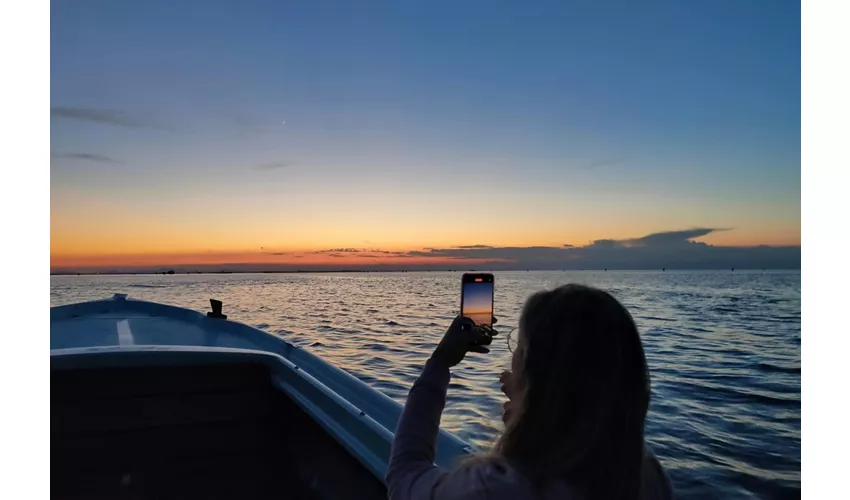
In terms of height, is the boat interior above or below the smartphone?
below

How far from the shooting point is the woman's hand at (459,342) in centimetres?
115

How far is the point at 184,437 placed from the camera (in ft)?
10.8

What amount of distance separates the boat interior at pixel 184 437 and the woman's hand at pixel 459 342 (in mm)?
1907

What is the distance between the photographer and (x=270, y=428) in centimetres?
351

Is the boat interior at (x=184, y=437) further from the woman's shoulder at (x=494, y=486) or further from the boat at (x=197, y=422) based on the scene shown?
the woman's shoulder at (x=494, y=486)

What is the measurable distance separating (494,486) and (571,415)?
167 mm

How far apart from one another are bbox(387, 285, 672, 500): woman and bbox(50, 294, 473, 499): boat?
1842mm

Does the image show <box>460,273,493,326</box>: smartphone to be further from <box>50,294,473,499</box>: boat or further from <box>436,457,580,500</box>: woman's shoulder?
<box>50,294,473,499</box>: boat

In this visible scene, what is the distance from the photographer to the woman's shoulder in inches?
34.6

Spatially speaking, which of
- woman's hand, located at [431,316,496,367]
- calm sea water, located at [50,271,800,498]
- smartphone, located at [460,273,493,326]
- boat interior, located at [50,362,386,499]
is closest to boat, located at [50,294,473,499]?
boat interior, located at [50,362,386,499]
